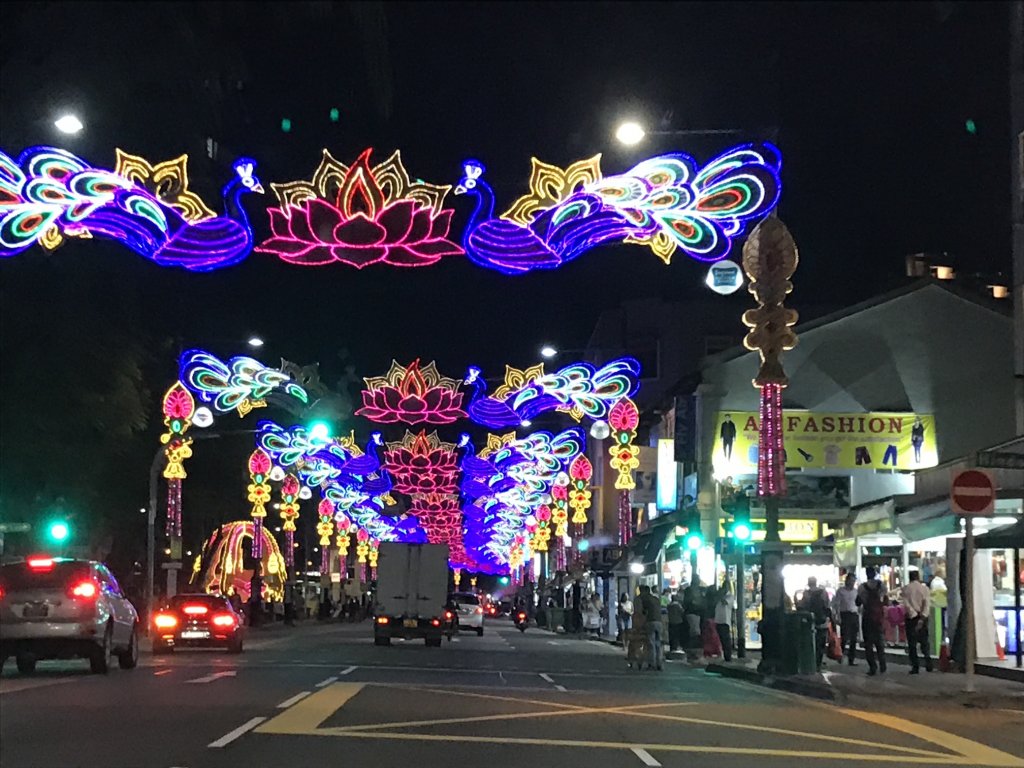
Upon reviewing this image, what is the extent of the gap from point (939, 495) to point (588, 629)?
3636 cm

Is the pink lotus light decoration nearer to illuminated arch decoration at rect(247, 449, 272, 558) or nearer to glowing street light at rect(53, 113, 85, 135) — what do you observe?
illuminated arch decoration at rect(247, 449, 272, 558)

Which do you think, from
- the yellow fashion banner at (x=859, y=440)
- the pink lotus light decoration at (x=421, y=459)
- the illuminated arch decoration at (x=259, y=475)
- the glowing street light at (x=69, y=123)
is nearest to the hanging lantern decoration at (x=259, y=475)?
the illuminated arch decoration at (x=259, y=475)

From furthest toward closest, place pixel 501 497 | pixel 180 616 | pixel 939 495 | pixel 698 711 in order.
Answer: pixel 501 497
pixel 180 616
pixel 939 495
pixel 698 711

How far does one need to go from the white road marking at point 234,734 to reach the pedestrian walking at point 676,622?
2140 centimetres

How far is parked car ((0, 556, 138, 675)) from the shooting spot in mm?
23656

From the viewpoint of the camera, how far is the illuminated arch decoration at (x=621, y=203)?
22484 mm

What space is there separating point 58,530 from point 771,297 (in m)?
15.5

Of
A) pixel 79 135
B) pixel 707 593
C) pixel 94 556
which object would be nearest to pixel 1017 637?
pixel 707 593

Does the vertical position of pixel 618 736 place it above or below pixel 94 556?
below

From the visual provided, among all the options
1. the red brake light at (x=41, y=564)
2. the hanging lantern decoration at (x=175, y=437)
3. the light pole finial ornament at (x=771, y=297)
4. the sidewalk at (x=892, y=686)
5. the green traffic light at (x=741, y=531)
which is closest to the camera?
the sidewalk at (x=892, y=686)

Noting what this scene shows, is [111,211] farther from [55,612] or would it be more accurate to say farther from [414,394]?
[414,394]

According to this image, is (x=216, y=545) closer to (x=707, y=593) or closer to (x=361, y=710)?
(x=707, y=593)

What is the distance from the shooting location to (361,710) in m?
17.7

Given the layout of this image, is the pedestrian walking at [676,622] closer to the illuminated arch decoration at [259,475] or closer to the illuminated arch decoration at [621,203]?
the illuminated arch decoration at [621,203]
